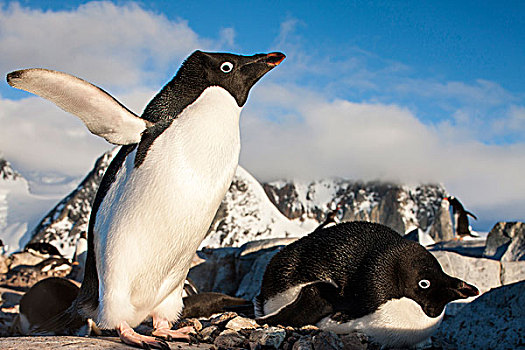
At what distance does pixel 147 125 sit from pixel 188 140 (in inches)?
10.7

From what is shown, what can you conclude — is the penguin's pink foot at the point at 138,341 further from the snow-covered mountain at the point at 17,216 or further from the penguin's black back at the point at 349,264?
the snow-covered mountain at the point at 17,216

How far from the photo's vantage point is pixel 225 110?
2.54m

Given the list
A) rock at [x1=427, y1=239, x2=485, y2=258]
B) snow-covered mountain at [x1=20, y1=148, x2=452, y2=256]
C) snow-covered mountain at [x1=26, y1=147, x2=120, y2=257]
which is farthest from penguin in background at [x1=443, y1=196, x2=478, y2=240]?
snow-covered mountain at [x1=26, y1=147, x2=120, y2=257]

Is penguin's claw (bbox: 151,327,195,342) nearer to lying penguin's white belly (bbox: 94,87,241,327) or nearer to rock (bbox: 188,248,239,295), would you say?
lying penguin's white belly (bbox: 94,87,241,327)

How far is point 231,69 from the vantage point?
2.66 meters

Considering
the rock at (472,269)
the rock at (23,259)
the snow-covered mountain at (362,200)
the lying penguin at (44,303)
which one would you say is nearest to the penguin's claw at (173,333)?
the lying penguin at (44,303)

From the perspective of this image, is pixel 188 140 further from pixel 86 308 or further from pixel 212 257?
pixel 212 257

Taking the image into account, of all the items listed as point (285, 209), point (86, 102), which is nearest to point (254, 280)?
point (86, 102)

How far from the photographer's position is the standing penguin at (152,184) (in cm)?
229

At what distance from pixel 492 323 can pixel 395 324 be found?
0.75 m

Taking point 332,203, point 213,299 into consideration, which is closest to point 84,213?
point 332,203

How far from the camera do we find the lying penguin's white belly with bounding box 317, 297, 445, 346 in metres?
2.61

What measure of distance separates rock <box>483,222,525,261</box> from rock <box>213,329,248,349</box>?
4.81 meters

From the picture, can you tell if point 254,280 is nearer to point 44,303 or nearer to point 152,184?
point 44,303
